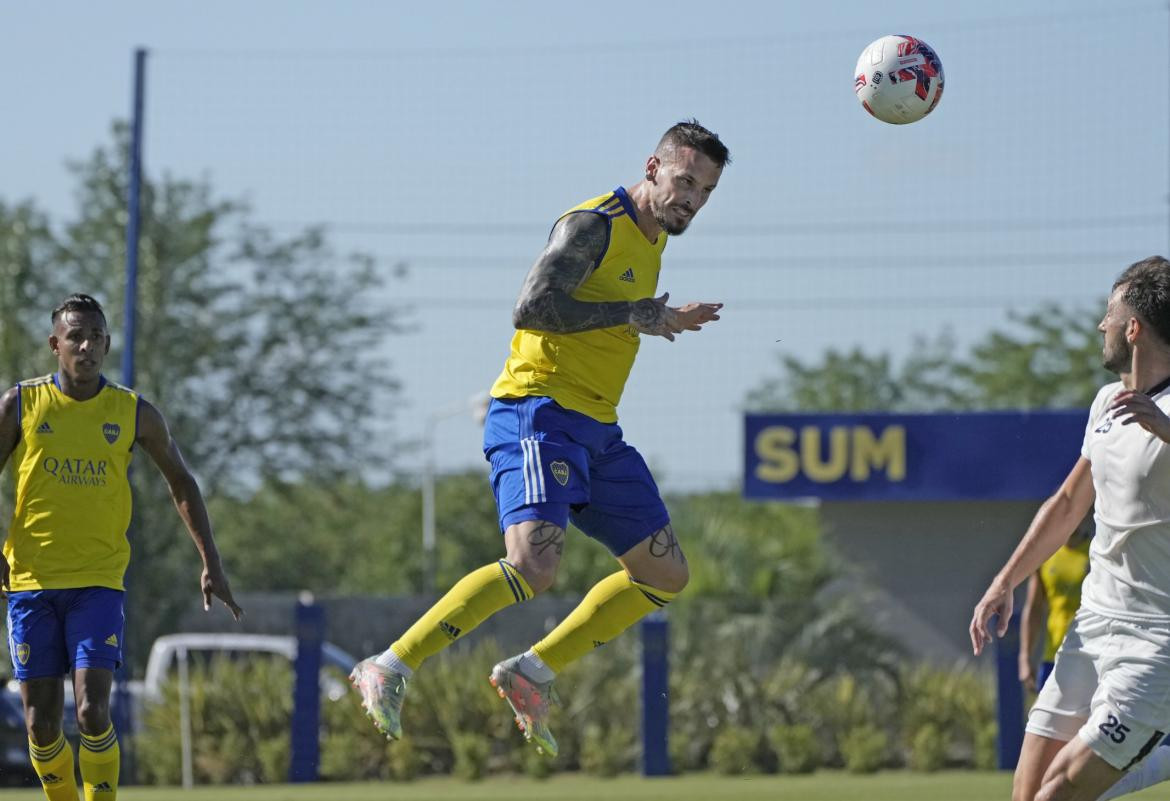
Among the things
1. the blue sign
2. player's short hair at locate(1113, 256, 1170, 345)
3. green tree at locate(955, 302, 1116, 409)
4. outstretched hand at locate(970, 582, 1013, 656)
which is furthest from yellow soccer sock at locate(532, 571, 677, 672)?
green tree at locate(955, 302, 1116, 409)

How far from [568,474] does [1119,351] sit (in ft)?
7.51

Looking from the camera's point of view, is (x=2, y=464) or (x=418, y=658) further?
(x=2, y=464)

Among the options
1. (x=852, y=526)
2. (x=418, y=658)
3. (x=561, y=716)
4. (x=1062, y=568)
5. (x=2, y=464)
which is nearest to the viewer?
(x=418, y=658)

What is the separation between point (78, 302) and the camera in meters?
8.14

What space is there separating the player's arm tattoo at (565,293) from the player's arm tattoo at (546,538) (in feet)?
2.64

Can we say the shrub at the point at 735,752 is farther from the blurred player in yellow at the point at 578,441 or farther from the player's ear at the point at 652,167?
the player's ear at the point at 652,167

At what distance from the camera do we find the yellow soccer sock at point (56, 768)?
26.8ft

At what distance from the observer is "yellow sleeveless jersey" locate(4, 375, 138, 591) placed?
26.7ft

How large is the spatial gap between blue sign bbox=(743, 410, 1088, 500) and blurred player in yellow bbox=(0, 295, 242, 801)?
1564 centimetres

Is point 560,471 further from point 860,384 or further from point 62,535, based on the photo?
point 860,384

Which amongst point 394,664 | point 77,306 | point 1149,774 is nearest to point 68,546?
point 77,306

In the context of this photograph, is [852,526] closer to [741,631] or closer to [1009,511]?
[1009,511]

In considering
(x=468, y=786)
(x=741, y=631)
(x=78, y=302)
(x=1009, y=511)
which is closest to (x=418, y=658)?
(x=78, y=302)

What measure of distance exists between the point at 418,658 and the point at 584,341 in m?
1.49
